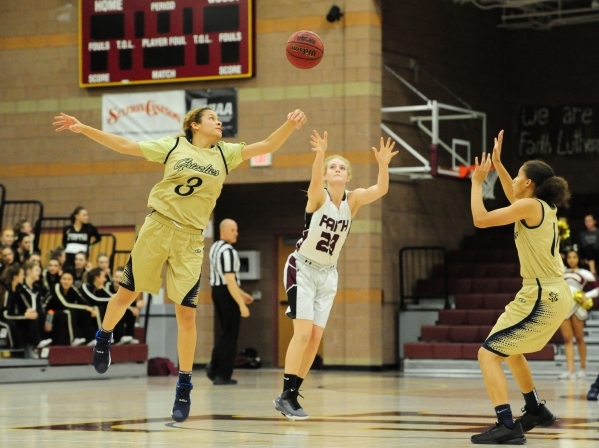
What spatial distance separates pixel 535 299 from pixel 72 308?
10.1 m

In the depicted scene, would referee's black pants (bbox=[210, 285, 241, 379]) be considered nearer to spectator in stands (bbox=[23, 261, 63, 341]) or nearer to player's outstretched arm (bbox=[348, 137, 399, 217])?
spectator in stands (bbox=[23, 261, 63, 341])

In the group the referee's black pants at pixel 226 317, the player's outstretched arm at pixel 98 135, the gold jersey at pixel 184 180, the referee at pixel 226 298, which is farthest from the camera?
the referee's black pants at pixel 226 317

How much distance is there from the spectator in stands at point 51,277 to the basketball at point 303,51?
716 centimetres

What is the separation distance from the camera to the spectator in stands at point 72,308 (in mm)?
16641

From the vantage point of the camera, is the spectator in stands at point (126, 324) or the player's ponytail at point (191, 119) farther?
the spectator in stands at point (126, 324)

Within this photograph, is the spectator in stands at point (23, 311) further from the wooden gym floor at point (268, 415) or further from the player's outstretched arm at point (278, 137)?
the player's outstretched arm at point (278, 137)

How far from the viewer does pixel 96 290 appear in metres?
17.1

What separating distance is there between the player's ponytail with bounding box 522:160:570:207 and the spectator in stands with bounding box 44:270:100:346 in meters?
9.93

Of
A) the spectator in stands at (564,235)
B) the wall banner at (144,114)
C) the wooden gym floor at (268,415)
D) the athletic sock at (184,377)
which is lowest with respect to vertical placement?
the wooden gym floor at (268,415)

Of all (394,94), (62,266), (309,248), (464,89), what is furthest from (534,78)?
(309,248)

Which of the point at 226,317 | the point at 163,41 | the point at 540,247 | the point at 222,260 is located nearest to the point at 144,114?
the point at 163,41

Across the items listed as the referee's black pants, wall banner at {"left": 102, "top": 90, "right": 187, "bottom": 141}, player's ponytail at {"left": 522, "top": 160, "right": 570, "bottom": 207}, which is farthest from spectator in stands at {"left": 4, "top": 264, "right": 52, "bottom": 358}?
player's ponytail at {"left": 522, "top": 160, "right": 570, "bottom": 207}

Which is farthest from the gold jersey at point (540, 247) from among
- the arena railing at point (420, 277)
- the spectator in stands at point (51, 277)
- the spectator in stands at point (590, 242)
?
the spectator in stands at point (590, 242)

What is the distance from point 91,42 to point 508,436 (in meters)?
14.8
